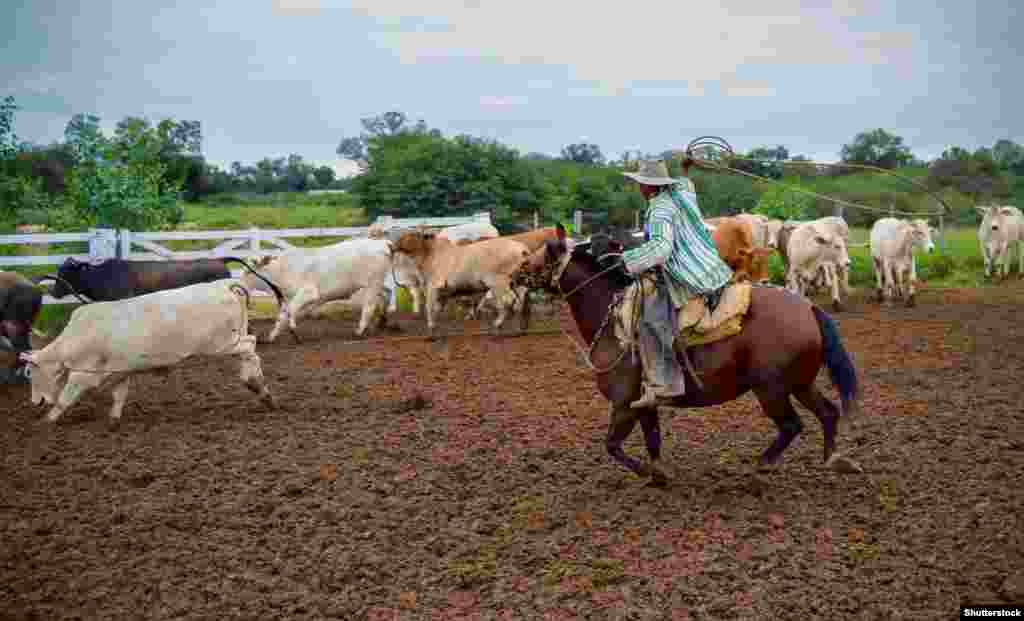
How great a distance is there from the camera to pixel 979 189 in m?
33.9

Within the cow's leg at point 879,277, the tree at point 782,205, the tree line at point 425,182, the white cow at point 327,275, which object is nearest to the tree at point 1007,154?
the tree line at point 425,182

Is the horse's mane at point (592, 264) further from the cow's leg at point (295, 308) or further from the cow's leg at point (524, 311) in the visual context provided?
the cow's leg at point (295, 308)

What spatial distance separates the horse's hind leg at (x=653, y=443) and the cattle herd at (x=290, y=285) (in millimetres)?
1360

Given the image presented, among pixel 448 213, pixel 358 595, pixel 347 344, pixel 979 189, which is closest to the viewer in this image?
pixel 358 595

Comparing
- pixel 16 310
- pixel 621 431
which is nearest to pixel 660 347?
pixel 621 431

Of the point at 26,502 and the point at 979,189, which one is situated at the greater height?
the point at 979,189

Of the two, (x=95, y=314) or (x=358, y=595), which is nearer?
(x=358, y=595)

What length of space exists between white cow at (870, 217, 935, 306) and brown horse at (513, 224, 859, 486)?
11.4m

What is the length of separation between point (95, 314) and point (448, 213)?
A: 16.6 meters

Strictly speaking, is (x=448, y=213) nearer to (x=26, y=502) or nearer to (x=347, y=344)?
(x=347, y=344)

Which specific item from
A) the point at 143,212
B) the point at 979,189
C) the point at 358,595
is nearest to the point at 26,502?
the point at 358,595

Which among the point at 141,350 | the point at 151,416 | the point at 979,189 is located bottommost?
the point at 151,416

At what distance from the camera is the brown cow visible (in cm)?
1245

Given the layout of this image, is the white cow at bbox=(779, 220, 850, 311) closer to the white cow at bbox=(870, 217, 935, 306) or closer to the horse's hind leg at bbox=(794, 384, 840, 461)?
the white cow at bbox=(870, 217, 935, 306)
